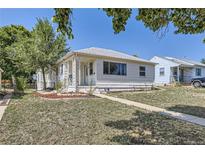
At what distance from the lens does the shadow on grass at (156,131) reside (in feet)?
14.2

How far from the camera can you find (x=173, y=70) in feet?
85.5

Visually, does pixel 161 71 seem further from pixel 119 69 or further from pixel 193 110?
pixel 193 110

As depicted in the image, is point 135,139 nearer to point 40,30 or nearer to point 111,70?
point 111,70

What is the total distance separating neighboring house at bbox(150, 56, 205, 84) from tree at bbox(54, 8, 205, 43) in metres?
18.2

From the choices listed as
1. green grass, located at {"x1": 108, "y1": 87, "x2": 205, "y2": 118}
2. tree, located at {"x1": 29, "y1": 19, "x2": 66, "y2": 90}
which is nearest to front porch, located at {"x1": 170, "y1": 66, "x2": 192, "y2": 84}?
green grass, located at {"x1": 108, "y1": 87, "x2": 205, "y2": 118}

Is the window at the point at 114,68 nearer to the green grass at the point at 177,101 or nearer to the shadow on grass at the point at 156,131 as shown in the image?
the green grass at the point at 177,101

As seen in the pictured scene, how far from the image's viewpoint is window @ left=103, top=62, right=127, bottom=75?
50.2 ft

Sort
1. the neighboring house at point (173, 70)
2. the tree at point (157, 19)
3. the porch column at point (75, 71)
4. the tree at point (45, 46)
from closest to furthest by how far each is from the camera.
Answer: the tree at point (157, 19) → the porch column at point (75, 71) → the tree at point (45, 46) → the neighboring house at point (173, 70)

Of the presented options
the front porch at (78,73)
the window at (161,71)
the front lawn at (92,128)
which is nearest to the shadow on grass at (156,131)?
the front lawn at (92,128)

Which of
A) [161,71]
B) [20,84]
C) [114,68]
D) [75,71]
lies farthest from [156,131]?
[161,71]

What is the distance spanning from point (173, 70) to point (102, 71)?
14.0m

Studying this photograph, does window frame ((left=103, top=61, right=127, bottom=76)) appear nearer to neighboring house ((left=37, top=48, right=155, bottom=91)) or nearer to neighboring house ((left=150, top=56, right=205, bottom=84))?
neighboring house ((left=37, top=48, right=155, bottom=91))

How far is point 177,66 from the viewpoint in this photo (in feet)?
81.8

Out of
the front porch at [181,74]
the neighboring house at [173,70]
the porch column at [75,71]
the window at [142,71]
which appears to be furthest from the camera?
the front porch at [181,74]
